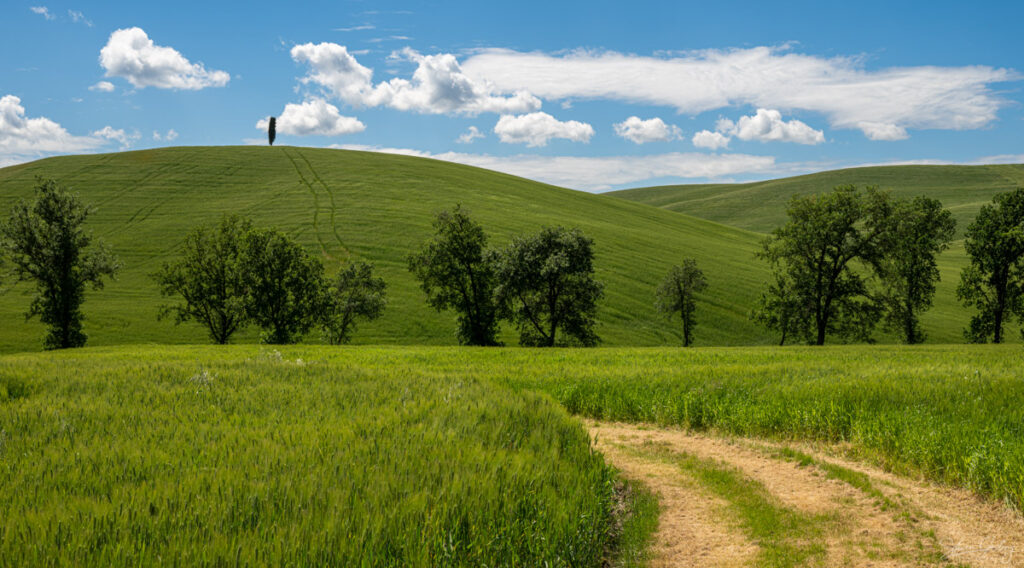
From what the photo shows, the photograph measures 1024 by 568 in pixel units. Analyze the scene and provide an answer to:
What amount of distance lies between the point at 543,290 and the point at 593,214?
59.2 metres

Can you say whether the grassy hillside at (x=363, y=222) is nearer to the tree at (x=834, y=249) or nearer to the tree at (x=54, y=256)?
the tree at (x=54, y=256)

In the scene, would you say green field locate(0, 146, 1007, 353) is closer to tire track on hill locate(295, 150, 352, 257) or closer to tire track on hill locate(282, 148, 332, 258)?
tire track on hill locate(282, 148, 332, 258)

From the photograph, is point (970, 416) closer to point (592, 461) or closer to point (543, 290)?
point (592, 461)

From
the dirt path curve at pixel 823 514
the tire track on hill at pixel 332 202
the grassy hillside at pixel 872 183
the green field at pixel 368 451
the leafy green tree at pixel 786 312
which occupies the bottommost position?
the leafy green tree at pixel 786 312

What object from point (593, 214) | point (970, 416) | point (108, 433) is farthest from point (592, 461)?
point (593, 214)

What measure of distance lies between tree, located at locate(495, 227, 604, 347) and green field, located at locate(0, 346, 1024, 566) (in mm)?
26504

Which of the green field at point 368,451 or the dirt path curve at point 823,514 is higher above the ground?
the green field at point 368,451

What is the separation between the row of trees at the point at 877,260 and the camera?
42.4 m

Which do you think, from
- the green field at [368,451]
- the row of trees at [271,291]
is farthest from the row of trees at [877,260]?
the row of trees at [271,291]

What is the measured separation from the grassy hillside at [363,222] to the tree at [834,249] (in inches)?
451

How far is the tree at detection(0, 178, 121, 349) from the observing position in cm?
4172

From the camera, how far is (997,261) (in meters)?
45.2

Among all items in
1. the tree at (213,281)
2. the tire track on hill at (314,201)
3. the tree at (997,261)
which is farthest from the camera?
the tire track on hill at (314,201)

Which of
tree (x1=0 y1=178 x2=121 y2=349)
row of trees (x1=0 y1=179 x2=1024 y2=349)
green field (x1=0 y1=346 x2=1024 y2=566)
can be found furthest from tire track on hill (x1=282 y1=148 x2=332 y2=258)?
green field (x1=0 y1=346 x2=1024 y2=566)
